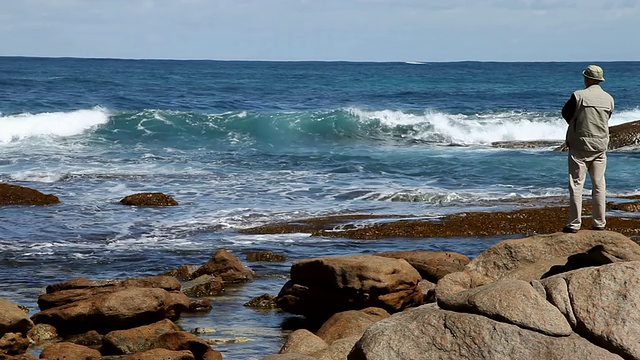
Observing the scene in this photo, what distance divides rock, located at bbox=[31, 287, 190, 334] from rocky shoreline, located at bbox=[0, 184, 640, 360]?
1 centimetres

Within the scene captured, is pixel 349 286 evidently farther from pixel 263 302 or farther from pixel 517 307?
pixel 517 307

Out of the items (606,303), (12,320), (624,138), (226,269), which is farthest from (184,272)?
(624,138)

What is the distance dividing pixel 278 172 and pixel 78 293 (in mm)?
14462

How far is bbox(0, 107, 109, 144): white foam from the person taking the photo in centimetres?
3428

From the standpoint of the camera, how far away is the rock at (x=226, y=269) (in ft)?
41.4

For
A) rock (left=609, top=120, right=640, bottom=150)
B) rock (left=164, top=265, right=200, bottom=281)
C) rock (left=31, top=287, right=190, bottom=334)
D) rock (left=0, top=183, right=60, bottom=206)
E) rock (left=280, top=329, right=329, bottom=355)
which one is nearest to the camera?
rock (left=280, top=329, right=329, bottom=355)

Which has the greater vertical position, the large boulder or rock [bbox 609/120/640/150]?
the large boulder

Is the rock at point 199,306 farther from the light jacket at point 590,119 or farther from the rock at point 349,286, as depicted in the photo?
the light jacket at point 590,119

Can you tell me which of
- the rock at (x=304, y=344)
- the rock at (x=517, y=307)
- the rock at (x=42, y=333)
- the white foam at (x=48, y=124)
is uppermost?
the rock at (x=517, y=307)

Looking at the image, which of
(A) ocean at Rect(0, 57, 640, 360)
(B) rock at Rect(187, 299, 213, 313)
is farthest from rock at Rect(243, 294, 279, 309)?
(B) rock at Rect(187, 299, 213, 313)

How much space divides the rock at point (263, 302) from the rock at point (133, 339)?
167 cm

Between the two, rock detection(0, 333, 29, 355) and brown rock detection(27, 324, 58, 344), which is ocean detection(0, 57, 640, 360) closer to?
brown rock detection(27, 324, 58, 344)

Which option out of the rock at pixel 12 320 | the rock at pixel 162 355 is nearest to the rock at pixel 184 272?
the rock at pixel 12 320

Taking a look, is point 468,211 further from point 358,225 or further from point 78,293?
point 78,293
